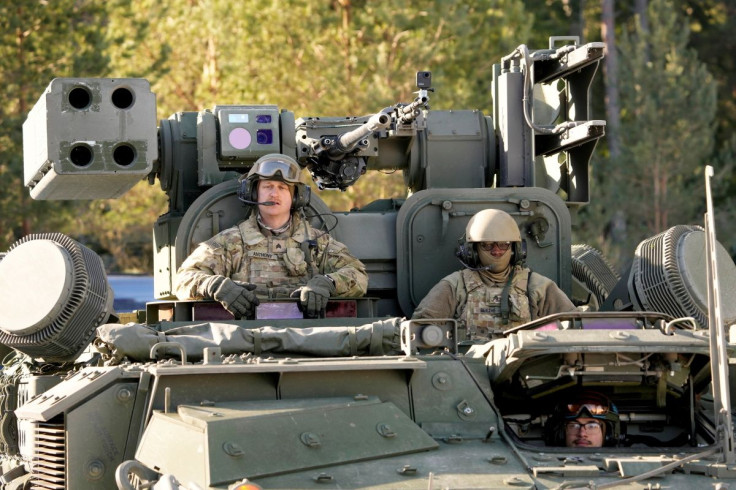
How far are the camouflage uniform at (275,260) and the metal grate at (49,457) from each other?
2400mm

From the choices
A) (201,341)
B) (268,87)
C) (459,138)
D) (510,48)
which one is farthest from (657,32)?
(201,341)

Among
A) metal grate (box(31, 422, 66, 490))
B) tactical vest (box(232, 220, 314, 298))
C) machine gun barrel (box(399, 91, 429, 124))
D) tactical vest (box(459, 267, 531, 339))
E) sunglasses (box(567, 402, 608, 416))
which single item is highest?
machine gun barrel (box(399, 91, 429, 124))

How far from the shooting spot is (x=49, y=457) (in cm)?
830

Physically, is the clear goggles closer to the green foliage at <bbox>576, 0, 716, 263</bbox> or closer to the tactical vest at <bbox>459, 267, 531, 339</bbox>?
the tactical vest at <bbox>459, 267, 531, 339</bbox>

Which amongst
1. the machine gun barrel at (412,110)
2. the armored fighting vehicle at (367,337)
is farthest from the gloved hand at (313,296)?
the machine gun barrel at (412,110)

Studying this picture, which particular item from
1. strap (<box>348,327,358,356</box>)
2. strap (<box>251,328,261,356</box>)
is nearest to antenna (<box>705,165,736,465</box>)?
strap (<box>348,327,358,356</box>)

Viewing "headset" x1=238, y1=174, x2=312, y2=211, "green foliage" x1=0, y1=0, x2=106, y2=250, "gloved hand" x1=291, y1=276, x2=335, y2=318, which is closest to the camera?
"gloved hand" x1=291, y1=276, x2=335, y2=318

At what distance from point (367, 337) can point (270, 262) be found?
2.13 metres

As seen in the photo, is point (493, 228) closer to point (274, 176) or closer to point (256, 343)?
point (274, 176)

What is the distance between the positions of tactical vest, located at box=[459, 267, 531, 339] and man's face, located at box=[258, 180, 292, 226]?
1455 mm

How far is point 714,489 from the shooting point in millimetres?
7426

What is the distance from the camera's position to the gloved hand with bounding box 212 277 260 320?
33.0 feet

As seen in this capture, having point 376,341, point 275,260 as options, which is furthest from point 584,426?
point 275,260

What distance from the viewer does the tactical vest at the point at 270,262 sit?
430 inches
